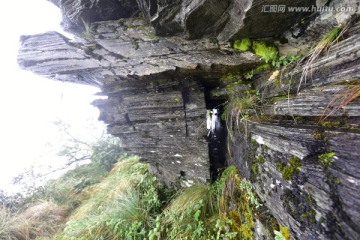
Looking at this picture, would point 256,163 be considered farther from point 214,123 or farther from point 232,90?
point 214,123

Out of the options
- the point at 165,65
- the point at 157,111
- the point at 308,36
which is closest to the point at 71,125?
the point at 157,111

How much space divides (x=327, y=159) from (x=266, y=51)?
1.75 metres

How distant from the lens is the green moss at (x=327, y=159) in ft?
4.15

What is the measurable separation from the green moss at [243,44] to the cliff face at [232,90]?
0.35ft

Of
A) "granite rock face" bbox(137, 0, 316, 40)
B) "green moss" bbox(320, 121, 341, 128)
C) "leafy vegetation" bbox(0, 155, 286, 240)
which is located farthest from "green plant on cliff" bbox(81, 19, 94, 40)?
"green moss" bbox(320, 121, 341, 128)

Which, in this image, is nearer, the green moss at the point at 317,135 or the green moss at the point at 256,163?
the green moss at the point at 317,135

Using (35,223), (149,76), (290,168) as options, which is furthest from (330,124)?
(35,223)

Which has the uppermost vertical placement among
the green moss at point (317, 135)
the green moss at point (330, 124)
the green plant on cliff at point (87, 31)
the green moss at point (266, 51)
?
the green plant on cliff at point (87, 31)

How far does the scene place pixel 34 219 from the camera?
21.7 feet

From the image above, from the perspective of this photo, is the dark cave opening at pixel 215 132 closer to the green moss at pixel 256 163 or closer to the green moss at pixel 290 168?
the green moss at pixel 256 163

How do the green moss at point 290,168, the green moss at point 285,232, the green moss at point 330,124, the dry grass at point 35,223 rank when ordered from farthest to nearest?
the dry grass at point 35,223 < the green moss at point 285,232 < the green moss at point 290,168 < the green moss at point 330,124

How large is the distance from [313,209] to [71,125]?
556 inches

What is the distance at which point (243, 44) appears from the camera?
8.52ft

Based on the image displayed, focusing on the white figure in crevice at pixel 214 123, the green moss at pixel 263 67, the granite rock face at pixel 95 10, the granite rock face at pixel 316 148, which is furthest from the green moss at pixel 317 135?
the granite rock face at pixel 95 10
